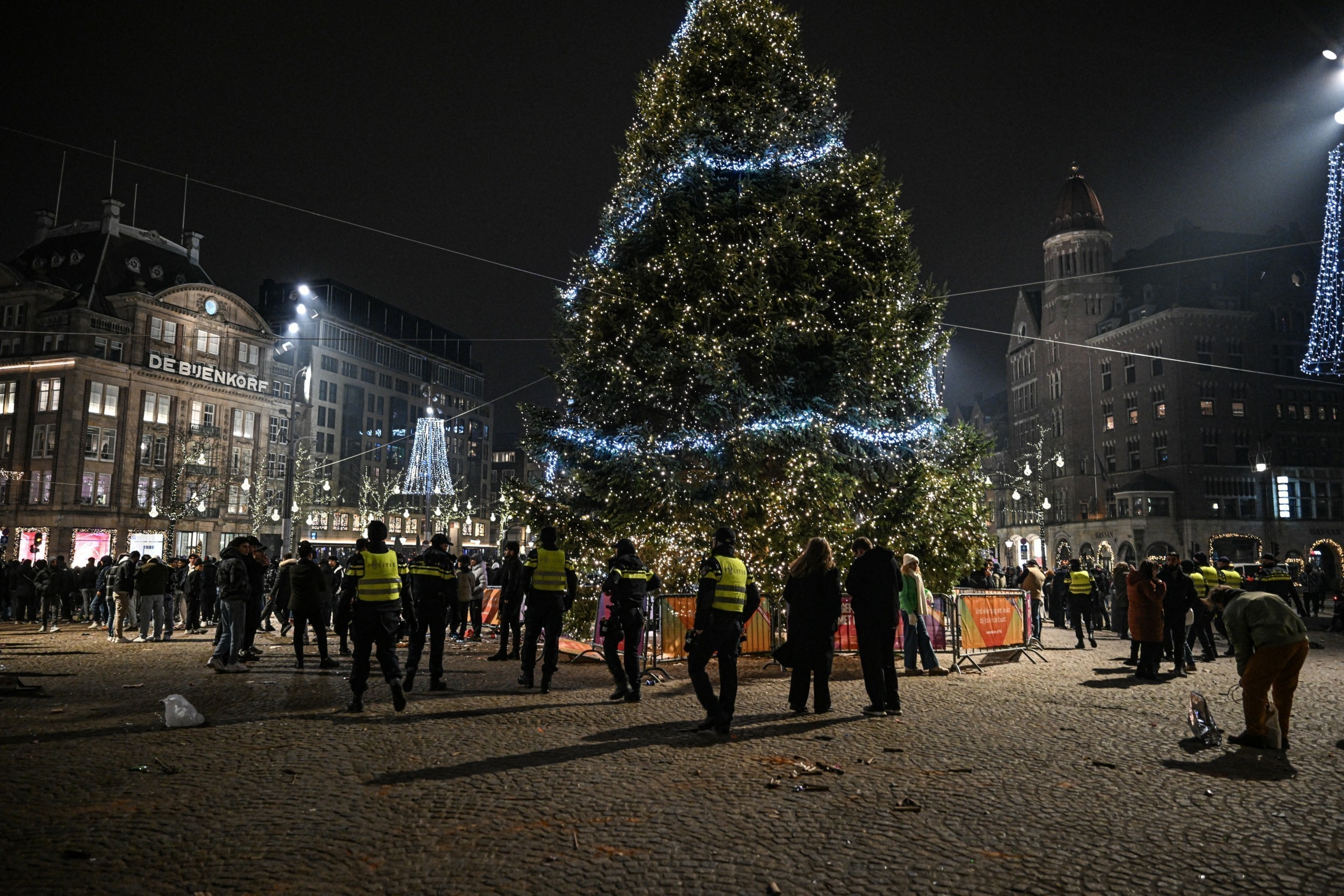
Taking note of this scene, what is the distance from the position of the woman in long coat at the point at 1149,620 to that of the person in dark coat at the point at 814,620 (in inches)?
261

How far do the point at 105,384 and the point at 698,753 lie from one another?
61.9m

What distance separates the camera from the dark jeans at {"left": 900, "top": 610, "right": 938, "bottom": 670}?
1462cm

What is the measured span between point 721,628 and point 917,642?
687 cm

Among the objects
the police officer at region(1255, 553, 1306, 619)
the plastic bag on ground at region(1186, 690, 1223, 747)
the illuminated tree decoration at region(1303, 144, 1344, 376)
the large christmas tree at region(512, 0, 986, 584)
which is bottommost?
the plastic bag on ground at region(1186, 690, 1223, 747)

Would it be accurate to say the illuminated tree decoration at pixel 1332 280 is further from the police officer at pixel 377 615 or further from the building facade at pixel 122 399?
the building facade at pixel 122 399

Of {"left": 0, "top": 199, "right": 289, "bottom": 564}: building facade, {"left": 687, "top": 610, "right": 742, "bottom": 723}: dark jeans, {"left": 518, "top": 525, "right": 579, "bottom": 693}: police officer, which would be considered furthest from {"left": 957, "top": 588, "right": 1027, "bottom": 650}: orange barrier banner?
{"left": 0, "top": 199, "right": 289, "bottom": 564}: building facade

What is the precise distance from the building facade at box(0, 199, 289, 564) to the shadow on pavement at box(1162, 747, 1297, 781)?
5743cm

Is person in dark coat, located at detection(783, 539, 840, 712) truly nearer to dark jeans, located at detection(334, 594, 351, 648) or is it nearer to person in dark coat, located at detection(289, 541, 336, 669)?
dark jeans, located at detection(334, 594, 351, 648)

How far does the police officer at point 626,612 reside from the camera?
11.0 m

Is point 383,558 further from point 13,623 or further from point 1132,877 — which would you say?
point 13,623

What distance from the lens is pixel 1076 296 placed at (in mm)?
91875

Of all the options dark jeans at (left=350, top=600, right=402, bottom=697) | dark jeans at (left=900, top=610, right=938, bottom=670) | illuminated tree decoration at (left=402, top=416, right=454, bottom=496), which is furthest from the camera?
illuminated tree decoration at (left=402, top=416, right=454, bottom=496)

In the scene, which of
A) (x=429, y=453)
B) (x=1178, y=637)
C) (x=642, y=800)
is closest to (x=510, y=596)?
(x=642, y=800)

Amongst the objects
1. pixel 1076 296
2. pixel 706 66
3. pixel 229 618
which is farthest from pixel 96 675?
pixel 1076 296
